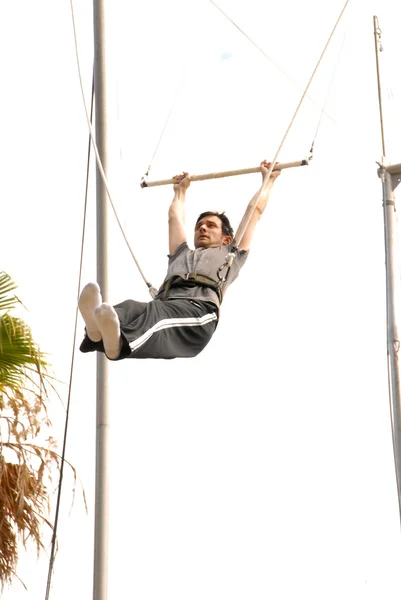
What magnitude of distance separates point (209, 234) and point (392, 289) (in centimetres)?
239

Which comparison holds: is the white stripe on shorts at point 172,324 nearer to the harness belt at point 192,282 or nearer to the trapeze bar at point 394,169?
the harness belt at point 192,282

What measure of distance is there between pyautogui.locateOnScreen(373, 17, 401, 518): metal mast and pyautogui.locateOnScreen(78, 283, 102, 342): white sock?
2983 mm

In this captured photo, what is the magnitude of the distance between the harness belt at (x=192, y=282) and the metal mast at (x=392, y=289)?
2301mm

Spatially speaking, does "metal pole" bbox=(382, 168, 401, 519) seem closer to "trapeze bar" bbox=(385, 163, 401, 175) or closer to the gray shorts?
"trapeze bar" bbox=(385, 163, 401, 175)

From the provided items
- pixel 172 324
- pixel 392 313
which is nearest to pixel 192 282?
pixel 172 324

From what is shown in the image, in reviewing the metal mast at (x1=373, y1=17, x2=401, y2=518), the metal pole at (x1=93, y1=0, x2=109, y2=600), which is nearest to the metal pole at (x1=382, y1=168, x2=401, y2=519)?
the metal mast at (x1=373, y1=17, x2=401, y2=518)

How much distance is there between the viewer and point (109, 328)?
209 inches

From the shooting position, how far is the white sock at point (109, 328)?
17.1 ft

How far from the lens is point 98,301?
5270mm

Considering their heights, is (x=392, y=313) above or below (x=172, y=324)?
above

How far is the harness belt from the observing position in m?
6.05

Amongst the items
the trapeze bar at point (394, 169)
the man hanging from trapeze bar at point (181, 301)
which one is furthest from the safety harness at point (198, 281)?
the trapeze bar at point (394, 169)

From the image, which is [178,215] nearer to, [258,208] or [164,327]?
[258,208]

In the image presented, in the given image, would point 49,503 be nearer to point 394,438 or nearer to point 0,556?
point 0,556
